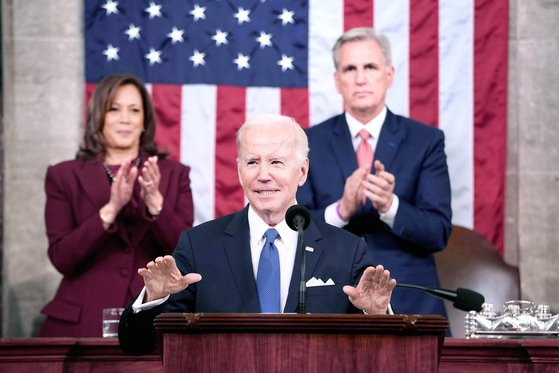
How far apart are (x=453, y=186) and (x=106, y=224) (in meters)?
2.34

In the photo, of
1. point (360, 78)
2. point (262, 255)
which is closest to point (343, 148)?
point (360, 78)

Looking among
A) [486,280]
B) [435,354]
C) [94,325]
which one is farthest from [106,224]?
[435,354]

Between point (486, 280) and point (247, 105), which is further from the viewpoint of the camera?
point (247, 105)

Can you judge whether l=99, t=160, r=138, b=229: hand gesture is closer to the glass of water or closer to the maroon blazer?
the maroon blazer

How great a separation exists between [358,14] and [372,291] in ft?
12.3

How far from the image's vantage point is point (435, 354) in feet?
10.5

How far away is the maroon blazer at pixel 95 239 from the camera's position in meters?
5.53

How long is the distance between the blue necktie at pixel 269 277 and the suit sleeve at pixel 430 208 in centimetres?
142

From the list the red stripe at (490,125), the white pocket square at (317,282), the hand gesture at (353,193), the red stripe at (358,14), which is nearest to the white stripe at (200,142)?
the red stripe at (358,14)

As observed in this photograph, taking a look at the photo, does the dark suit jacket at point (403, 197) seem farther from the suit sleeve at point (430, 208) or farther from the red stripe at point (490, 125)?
the red stripe at point (490, 125)

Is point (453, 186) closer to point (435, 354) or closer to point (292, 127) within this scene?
point (292, 127)

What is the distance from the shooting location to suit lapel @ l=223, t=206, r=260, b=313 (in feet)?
12.9

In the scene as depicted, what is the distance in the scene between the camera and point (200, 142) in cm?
706

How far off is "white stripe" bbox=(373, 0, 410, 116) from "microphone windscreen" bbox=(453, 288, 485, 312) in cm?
254
